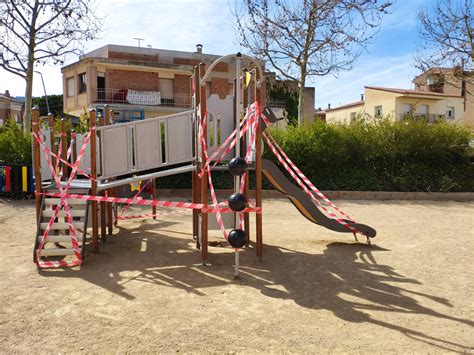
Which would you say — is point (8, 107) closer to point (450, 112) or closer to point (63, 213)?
point (450, 112)

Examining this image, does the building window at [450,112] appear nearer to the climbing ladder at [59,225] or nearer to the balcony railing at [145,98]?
the balcony railing at [145,98]

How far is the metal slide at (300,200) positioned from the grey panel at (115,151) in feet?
6.97

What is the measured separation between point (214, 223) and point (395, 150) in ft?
36.5

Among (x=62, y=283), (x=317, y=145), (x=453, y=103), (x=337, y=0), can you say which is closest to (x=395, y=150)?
(x=317, y=145)

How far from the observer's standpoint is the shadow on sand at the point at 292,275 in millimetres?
4055

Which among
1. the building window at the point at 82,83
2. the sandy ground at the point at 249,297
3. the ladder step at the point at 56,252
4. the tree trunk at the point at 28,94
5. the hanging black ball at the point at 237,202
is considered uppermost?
the building window at the point at 82,83

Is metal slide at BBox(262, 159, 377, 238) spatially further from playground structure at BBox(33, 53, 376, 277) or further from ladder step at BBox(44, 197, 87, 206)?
ladder step at BBox(44, 197, 87, 206)

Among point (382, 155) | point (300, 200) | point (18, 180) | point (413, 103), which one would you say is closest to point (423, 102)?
point (413, 103)

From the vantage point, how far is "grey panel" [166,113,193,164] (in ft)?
21.0

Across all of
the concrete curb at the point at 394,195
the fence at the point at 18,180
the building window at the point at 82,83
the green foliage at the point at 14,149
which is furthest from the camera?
the building window at the point at 82,83

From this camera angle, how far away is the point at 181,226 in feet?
28.0

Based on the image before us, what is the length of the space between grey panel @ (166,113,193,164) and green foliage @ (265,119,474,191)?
8500 millimetres

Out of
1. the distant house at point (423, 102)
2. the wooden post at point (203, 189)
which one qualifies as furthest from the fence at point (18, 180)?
the distant house at point (423, 102)

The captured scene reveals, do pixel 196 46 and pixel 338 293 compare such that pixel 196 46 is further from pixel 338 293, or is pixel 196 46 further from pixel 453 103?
pixel 338 293
